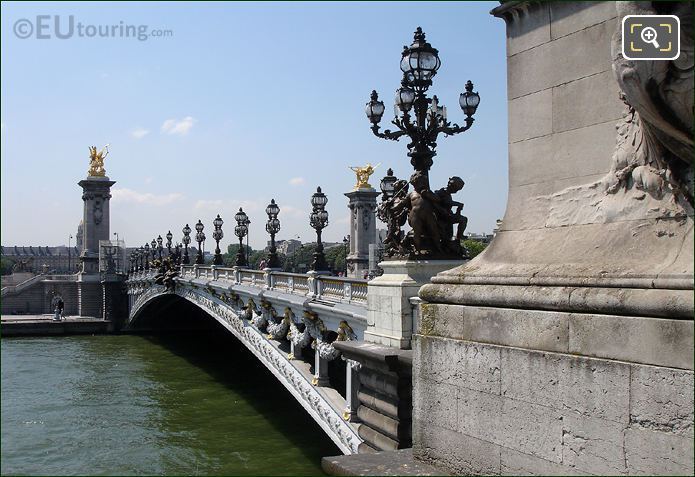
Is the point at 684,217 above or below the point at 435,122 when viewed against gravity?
below

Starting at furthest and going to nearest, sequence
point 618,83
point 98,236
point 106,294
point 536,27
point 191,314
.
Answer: point 98,236
point 106,294
point 191,314
point 536,27
point 618,83

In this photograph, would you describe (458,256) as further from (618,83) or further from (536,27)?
(618,83)

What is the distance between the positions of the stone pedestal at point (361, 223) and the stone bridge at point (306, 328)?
30.9m

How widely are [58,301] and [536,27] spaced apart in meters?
62.9

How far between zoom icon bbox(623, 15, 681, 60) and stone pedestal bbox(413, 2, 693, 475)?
0.06 metres

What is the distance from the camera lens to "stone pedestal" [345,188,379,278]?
61875 millimetres

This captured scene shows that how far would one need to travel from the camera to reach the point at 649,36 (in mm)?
4152

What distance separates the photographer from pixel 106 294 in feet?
204

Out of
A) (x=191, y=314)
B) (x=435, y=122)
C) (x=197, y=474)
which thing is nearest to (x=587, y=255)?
(x=435, y=122)

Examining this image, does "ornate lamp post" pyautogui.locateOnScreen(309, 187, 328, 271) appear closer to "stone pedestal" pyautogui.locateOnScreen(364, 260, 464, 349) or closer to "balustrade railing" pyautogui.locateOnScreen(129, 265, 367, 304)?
"balustrade railing" pyautogui.locateOnScreen(129, 265, 367, 304)

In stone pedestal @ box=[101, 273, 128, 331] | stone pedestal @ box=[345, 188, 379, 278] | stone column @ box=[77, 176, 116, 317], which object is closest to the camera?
stone pedestal @ box=[101, 273, 128, 331]

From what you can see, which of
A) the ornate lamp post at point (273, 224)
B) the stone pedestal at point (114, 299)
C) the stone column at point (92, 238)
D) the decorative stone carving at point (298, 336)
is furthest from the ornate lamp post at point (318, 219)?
the stone column at point (92, 238)

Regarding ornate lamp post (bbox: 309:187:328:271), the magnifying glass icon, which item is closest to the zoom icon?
→ the magnifying glass icon

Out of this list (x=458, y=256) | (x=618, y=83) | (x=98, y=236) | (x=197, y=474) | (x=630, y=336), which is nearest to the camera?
(x=630, y=336)
